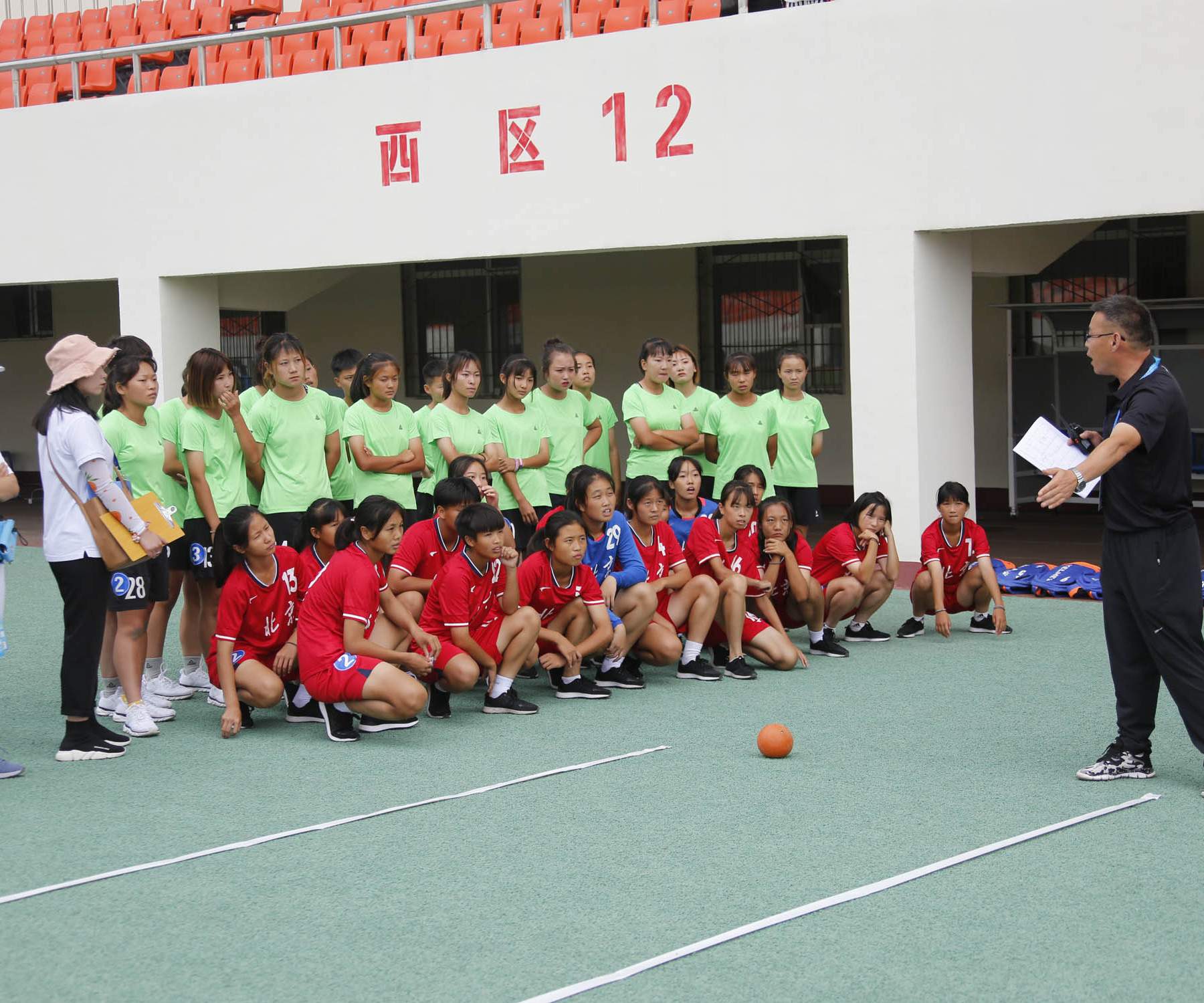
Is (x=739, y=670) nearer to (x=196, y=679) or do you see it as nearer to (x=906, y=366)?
(x=196, y=679)

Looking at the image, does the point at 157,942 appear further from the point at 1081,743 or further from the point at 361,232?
the point at 361,232

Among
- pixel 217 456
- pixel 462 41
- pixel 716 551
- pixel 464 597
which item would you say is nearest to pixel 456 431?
pixel 217 456

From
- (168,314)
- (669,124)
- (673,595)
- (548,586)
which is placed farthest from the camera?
(168,314)

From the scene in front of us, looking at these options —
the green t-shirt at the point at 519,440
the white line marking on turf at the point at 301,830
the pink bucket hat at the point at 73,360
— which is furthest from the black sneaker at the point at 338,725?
the green t-shirt at the point at 519,440

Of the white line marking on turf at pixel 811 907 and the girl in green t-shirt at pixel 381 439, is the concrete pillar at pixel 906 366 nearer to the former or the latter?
the girl in green t-shirt at pixel 381 439

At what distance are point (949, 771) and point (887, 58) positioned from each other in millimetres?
6791

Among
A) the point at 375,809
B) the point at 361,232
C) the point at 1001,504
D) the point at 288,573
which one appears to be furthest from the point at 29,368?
the point at 375,809

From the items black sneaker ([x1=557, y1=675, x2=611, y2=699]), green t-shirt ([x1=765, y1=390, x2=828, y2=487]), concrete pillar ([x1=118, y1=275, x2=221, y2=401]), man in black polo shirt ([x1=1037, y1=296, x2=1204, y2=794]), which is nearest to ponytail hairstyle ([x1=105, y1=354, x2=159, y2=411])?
black sneaker ([x1=557, y1=675, x2=611, y2=699])

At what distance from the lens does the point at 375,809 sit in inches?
195

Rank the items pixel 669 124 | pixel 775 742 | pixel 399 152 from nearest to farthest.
Answer: pixel 775 742 → pixel 669 124 → pixel 399 152

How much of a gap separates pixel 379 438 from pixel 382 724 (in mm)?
2163

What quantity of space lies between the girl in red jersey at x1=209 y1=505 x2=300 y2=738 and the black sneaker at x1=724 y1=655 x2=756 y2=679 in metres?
→ 2.24

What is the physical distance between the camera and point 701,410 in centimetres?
893

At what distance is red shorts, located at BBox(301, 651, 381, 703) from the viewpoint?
237 inches
